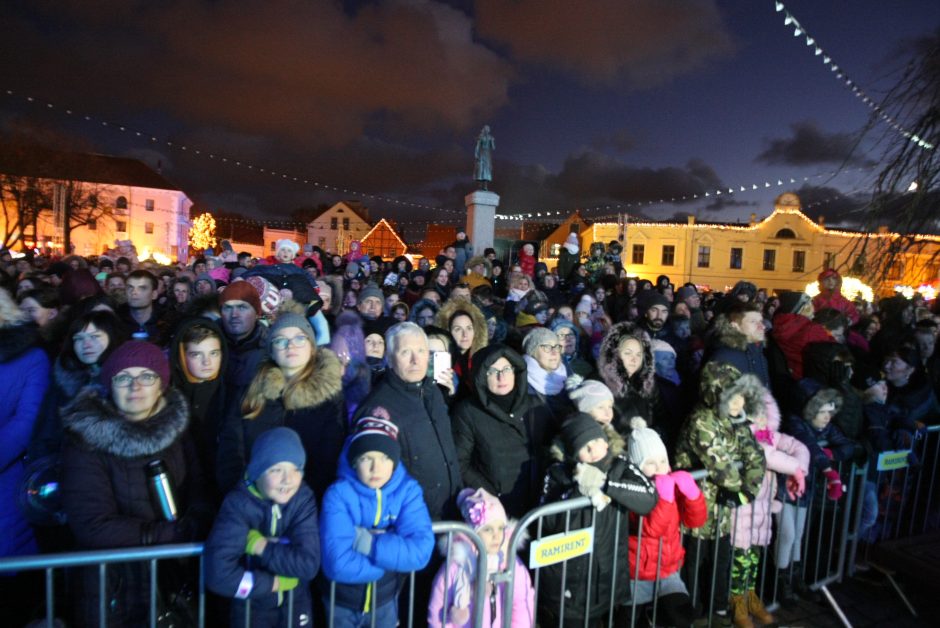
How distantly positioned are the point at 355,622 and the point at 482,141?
13.4 m

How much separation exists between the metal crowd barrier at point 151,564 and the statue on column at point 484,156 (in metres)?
12.7

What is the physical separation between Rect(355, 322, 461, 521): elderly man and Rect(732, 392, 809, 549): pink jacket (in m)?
2.04

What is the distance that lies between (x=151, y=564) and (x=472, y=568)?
1.47 m

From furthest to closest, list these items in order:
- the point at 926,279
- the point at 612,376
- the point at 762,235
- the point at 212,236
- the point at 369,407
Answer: the point at 212,236, the point at 762,235, the point at 612,376, the point at 926,279, the point at 369,407

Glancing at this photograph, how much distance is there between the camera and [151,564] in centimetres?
204

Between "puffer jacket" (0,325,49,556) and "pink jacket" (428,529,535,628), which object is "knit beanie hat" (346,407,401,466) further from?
"puffer jacket" (0,325,49,556)

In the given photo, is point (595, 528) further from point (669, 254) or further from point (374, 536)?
point (669, 254)

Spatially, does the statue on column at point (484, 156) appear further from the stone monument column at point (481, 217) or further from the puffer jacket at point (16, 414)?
the puffer jacket at point (16, 414)

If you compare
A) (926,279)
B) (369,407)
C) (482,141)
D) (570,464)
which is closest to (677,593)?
(570,464)

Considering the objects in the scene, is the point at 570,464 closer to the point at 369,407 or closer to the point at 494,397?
the point at 494,397

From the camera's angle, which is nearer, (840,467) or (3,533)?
(3,533)

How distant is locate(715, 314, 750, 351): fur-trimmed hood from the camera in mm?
4344

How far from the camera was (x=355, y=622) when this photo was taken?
246 cm

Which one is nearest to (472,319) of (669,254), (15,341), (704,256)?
(15,341)
